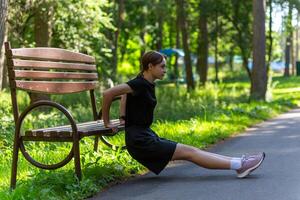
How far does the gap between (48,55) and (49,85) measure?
1.38ft

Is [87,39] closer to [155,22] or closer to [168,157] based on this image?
[168,157]

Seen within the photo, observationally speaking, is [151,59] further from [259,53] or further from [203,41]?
[203,41]

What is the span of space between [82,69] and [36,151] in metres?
1.45

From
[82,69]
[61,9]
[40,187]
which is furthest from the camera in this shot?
[61,9]

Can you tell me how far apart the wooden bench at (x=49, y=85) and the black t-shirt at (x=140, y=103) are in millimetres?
328

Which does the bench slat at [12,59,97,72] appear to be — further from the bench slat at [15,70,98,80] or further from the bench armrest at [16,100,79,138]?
the bench armrest at [16,100,79,138]

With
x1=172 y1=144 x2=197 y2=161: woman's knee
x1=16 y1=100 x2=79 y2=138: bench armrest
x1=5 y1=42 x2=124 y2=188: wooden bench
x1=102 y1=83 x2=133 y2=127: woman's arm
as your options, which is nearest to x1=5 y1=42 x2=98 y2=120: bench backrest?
x1=5 y1=42 x2=124 y2=188: wooden bench

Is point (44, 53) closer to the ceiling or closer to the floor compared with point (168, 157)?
closer to the ceiling

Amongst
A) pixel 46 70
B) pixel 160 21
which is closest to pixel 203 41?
pixel 160 21

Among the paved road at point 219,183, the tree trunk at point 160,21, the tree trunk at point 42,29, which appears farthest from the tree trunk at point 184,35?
the paved road at point 219,183

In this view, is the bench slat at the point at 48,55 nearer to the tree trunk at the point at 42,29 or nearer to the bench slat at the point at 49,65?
the bench slat at the point at 49,65

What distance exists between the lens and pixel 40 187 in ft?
20.7

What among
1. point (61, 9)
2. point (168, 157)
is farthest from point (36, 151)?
point (61, 9)

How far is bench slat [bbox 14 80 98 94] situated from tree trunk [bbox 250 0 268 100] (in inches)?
505
